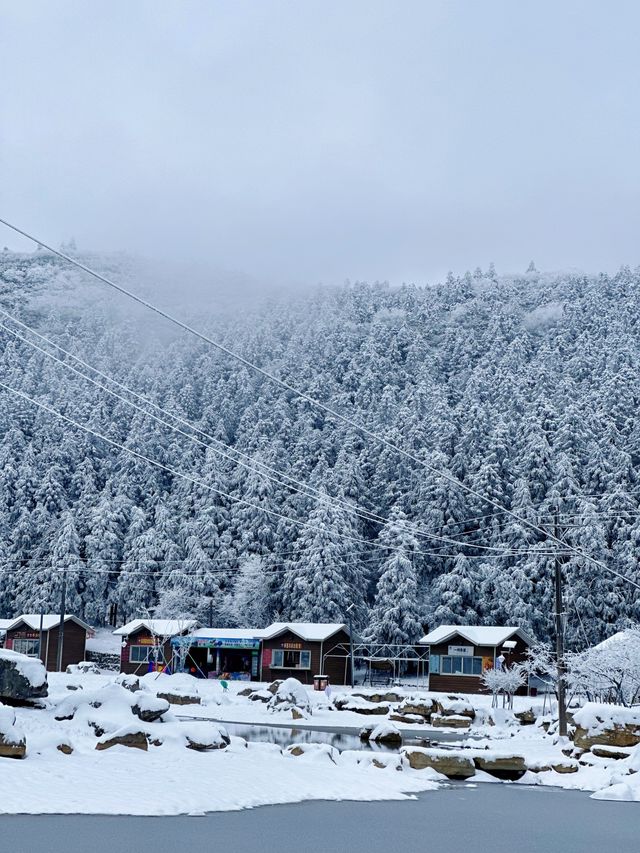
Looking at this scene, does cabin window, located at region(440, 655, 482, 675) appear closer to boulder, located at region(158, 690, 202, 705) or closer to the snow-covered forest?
the snow-covered forest

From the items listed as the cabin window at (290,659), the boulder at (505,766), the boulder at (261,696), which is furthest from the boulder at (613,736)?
the cabin window at (290,659)

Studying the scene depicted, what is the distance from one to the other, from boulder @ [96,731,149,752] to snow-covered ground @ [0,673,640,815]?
0.23m

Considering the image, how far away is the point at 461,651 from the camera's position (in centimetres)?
6412

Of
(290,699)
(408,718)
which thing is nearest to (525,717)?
(408,718)

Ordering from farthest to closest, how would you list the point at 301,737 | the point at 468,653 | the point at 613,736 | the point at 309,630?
the point at 309,630, the point at 468,653, the point at 301,737, the point at 613,736

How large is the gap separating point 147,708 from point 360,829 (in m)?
12.3

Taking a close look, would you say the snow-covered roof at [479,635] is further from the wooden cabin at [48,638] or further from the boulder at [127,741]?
the boulder at [127,741]

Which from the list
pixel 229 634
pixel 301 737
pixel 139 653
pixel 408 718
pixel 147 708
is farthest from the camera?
pixel 139 653

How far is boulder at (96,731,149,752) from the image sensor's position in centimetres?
2453

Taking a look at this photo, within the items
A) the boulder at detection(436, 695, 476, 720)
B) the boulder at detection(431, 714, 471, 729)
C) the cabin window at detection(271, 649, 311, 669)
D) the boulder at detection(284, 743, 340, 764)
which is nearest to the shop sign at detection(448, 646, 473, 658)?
the cabin window at detection(271, 649, 311, 669)

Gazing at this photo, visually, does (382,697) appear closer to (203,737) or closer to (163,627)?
(163,627)

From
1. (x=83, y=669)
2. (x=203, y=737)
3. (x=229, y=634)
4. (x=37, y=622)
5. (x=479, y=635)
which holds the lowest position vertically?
(x=83, y=669)

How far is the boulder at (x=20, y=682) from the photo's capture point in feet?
92.3

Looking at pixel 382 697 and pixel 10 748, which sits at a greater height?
pixel 10 748
